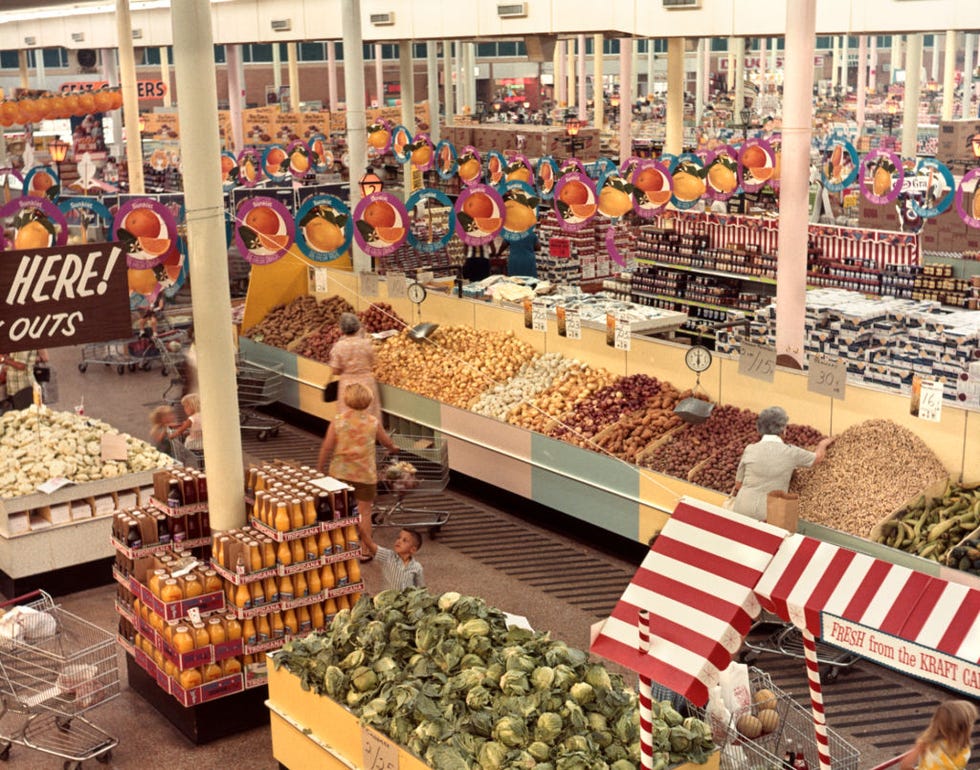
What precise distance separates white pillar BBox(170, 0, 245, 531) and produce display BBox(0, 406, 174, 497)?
2.24 m

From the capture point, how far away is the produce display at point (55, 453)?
360 inches

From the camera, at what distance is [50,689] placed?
689 centimetres

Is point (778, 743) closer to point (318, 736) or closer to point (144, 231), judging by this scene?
point (318, 736)

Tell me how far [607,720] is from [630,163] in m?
10.7

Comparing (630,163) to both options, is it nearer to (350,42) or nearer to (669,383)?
(350,42)

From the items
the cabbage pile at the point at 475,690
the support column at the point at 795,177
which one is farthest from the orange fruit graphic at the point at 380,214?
the cabbage pile at the point at 475,690

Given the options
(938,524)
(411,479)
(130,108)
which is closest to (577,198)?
(411,479)

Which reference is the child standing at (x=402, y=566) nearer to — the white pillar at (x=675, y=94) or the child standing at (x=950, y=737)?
the child standing at (x=950, y=737)

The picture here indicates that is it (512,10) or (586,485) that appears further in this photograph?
(512,10)

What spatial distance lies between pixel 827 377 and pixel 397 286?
5.52m

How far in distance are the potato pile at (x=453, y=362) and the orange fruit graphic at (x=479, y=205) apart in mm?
1231

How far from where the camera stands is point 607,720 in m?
5.42

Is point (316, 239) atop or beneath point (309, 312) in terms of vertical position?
atop

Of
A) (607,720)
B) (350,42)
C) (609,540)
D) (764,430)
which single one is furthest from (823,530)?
(350,42)
